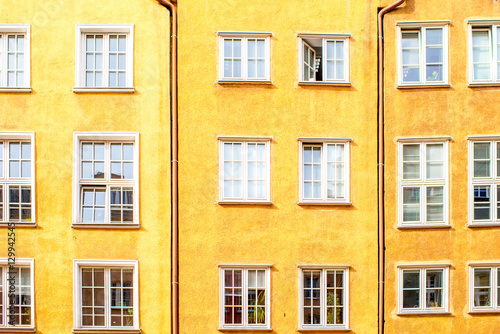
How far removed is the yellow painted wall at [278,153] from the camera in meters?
12.0

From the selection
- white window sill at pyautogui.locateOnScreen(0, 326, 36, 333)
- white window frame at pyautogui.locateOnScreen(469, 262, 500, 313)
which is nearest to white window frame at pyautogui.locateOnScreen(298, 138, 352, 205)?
white window frame at pyautogui.locateOnScreen(469, 262, 500, 313)

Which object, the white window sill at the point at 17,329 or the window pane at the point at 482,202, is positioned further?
the window pane at the point at 482,202

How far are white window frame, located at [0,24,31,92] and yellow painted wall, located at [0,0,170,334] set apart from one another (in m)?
0.15

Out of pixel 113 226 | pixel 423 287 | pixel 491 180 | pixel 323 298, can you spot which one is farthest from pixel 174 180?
pixel 491 180

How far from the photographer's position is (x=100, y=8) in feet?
40.5

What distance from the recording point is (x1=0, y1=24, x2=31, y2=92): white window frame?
1217 centimetres

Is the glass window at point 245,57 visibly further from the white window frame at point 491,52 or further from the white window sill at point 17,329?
the white window sill at point 17,329

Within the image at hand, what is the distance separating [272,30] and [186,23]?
2201 mm

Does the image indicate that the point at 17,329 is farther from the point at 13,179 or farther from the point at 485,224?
the point at 485,224

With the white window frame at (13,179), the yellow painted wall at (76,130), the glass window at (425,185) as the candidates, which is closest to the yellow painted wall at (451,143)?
the glass window at (425,185)

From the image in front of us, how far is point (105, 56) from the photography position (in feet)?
40.8

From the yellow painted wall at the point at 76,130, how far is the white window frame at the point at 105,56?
13cm

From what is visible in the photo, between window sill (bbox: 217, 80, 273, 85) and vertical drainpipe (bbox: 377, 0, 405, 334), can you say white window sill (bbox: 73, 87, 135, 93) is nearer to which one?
window sill (bbox: 217, 80, 273, 85)

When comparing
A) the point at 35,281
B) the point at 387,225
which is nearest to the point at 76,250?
the point at 35,281
